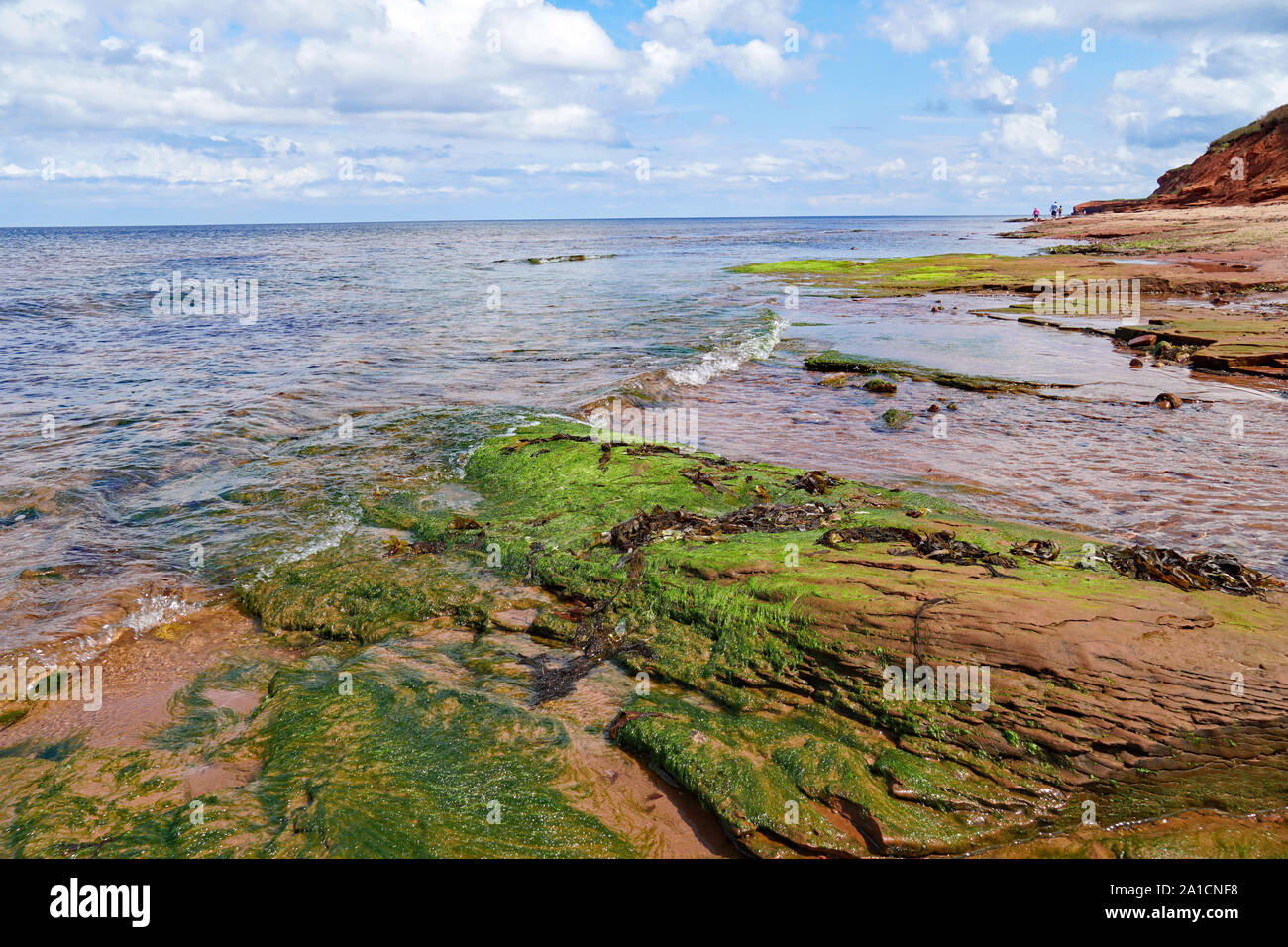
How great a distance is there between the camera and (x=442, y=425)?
12.1 metres

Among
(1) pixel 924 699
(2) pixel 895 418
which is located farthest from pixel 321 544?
(2) pixel 895 418

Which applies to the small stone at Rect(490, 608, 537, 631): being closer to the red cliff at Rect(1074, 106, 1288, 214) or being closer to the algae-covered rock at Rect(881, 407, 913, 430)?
the algae-covered rock at Rect(881, 407, 913, 430)

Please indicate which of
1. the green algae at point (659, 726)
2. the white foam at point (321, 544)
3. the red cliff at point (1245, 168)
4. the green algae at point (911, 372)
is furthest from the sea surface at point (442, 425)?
the red cliff at point (1245, 168)

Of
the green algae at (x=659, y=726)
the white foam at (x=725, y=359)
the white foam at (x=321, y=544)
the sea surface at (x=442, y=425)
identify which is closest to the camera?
the green algae at (x=659, y=726)

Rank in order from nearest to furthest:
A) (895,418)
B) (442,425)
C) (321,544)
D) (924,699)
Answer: (924,699) → (321,544) → (895,418) → (442,425)

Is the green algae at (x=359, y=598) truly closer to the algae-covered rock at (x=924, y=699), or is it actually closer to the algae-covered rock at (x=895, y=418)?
the algae-covered rock at (x=924, y=699)

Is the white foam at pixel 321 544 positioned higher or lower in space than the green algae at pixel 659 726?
higher

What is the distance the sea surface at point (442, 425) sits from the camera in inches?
295

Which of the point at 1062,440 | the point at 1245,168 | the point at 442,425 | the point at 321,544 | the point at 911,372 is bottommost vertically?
the point at 321,544

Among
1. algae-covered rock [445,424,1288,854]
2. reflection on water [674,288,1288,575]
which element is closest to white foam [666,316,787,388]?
reflection on water [674,288,1288,575]

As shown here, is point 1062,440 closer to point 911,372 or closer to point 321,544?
point 911,372

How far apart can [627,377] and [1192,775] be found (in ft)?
43.6

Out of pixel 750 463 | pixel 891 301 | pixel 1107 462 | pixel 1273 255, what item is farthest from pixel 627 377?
pixel 1273 255
